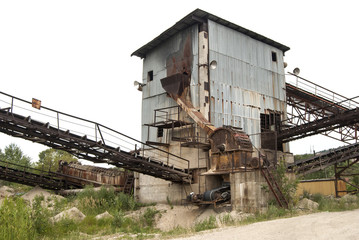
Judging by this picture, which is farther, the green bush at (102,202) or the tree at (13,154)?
the tree at (13,154)

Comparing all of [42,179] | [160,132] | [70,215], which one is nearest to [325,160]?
[160,132]

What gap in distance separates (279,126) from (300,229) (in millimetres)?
15476

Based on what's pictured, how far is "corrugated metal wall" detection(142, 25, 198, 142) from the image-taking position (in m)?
21.9

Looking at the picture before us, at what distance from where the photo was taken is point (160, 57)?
80.3ft

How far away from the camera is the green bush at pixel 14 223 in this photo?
395 inches

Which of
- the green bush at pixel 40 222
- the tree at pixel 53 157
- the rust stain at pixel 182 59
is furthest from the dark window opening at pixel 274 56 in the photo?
the tree at pixel 53 157

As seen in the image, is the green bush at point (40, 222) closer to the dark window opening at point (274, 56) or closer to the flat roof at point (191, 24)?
the flat roof at point (191, 24)

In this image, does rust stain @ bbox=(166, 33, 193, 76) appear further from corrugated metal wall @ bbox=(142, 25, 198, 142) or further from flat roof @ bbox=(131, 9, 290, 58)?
flat roof @ bbox=(131, 9, 290, 58)

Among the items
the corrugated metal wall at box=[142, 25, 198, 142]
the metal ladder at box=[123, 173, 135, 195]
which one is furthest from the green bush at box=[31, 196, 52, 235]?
the metal ladder at box=[123, 173, 135, 195]

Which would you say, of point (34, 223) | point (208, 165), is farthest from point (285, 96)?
point (34, 223)

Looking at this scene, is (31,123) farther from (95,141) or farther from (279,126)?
(279,126)

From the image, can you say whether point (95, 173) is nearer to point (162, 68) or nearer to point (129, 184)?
point (129, 184)

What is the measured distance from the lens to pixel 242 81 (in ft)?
75.3

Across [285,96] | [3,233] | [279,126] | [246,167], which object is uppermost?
[285,96]
